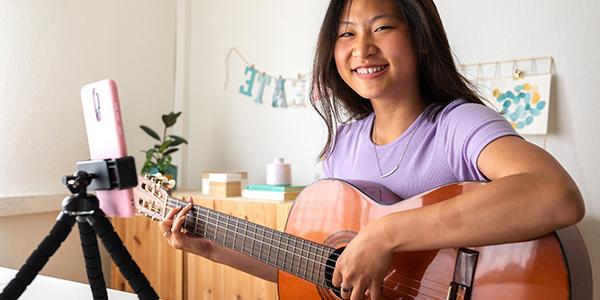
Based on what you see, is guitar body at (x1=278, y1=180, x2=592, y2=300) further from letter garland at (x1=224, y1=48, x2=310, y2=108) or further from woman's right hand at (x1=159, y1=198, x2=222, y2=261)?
letter garland at (x1=224, y1=48, x2=310, y2=108)

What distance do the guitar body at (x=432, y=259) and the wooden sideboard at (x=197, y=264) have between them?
2.40ft

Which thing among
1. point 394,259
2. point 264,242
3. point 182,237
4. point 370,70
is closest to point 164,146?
point 182,237

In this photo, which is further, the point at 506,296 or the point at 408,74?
the point at 408,74

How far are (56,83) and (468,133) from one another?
1876mm

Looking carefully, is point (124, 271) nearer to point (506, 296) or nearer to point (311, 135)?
point (506, 296)

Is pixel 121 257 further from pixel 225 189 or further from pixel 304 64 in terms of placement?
pixel 304 64

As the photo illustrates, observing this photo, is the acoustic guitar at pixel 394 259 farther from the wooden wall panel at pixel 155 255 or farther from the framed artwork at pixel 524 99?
the wooden wall panel at pixel 155 255

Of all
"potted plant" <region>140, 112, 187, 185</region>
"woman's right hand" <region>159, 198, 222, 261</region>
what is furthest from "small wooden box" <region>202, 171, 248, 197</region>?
"woman's right hand" <region>159, 198, 222, 261</region>

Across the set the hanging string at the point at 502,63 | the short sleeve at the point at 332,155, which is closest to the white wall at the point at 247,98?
the hanging string at the point at 502,63

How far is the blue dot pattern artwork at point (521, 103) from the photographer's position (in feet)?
5.96

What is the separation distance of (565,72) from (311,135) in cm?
103

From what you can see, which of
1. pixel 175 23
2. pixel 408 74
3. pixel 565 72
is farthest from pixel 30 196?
pixel 565 72

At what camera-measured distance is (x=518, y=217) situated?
2.60ft

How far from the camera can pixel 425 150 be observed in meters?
1.05
